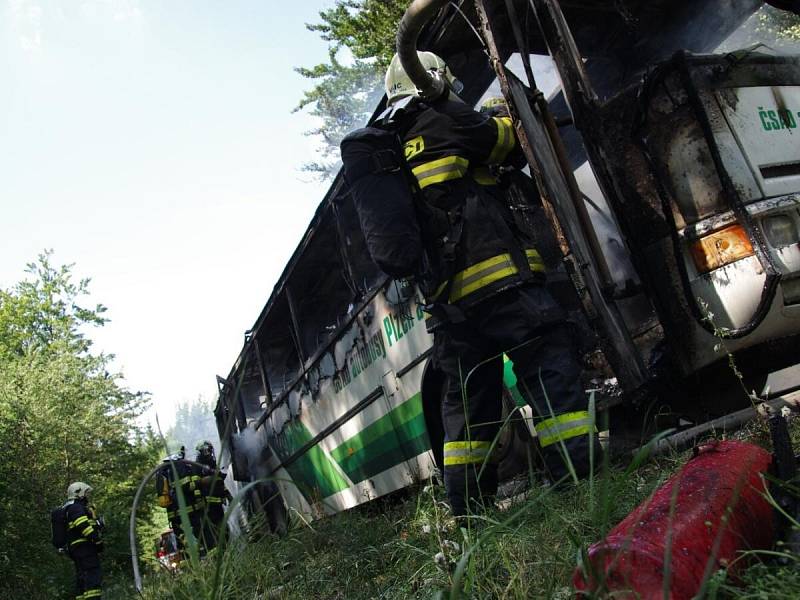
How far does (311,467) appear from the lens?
711 centimetres

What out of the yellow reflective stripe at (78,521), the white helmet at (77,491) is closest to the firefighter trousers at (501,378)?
the yellow reflective stripe at (78,521)

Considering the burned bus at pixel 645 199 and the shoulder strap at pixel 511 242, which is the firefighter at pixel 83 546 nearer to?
the burned bus at pixel 645 199

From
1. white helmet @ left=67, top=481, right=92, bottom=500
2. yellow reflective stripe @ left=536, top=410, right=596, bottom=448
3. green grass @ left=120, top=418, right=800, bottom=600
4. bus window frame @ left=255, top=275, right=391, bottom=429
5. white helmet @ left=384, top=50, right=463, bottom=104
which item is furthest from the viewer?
white helmet @ left=67, top=481, right=92, bottom=500

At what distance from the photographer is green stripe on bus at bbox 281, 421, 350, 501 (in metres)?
6.39

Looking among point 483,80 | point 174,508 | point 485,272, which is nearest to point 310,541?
point 485,272

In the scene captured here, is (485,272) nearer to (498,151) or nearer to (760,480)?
(498,151)

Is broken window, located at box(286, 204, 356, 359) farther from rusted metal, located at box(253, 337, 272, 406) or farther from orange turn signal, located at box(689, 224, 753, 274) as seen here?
orange turn signal, located at box(689, 224, 753, 274)

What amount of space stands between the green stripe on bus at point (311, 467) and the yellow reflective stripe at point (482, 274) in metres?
3.64

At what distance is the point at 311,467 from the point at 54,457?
38.0ft

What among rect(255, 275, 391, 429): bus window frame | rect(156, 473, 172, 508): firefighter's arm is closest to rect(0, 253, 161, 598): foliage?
rect(156, 473, 172, 508): firefighter's arm

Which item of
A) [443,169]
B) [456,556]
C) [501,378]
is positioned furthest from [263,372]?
[456,556]

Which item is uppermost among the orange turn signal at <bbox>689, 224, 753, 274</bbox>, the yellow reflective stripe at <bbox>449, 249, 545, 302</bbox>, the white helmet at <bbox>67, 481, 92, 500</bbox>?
the white helmet at <bbox>67, 481, 92, 500</bbox>

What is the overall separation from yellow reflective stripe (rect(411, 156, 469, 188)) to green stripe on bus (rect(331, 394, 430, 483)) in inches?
70.0

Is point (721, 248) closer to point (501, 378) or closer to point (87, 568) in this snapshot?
point (501, 378)
